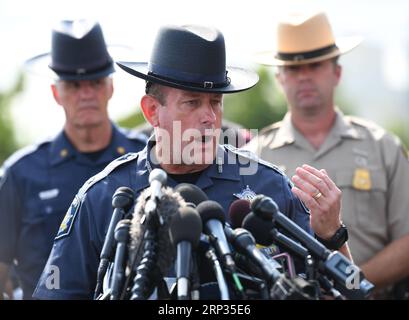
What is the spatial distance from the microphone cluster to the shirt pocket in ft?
10.4

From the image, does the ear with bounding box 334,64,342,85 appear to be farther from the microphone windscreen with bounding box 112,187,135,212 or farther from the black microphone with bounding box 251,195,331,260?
the black microphone with bounding box 251,195,331,260

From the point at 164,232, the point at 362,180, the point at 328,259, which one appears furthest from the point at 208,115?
the point at 362,180

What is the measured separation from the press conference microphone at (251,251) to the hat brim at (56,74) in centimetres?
370

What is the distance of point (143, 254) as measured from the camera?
11.7ft

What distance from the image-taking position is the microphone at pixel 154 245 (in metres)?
3.51

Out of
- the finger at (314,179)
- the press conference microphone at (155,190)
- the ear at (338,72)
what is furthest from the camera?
the ear at (338,72)

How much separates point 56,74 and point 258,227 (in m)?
3.83

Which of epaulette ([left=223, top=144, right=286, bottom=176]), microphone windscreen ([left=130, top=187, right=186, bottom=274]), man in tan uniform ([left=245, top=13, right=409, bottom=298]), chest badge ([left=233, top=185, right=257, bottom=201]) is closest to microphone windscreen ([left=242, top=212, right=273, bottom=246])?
microphone windscreen ([left=130, top=187, right=186, bottom=274])

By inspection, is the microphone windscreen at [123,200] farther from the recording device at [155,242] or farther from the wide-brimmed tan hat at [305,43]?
the wide-brimmed tan hat at [305,43]

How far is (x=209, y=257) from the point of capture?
3.52 meters

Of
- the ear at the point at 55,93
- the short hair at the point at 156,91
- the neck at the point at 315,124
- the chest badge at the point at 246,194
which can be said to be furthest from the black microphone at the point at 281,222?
the ear at the point at 55,93

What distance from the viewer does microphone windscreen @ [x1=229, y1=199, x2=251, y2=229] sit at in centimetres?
389

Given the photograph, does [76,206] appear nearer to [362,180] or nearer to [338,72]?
[362,180]
